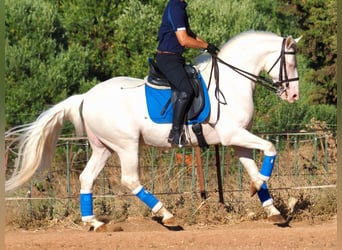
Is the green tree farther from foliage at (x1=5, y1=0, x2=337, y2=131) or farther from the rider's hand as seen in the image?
the rider's hand

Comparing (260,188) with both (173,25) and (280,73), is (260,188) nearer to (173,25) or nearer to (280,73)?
(280,73)

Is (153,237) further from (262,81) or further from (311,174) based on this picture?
(311,174)

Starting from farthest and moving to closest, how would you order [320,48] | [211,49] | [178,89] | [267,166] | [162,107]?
1. [320,48]
2. [211,49]
3. [162,107]
4. [178,89]
5. [267,166]

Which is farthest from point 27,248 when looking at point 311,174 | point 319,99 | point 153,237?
point 319,99

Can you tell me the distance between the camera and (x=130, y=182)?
10695mm

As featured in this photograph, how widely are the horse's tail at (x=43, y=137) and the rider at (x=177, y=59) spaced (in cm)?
133

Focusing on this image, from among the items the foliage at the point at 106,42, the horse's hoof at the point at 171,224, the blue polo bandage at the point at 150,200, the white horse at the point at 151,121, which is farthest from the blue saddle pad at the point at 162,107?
the foliage at the point at 106,42

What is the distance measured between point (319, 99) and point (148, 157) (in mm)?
9574

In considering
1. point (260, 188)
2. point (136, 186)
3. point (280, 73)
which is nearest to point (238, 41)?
point (280, 73)

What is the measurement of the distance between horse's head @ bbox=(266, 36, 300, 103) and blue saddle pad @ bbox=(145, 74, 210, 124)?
3.13ft

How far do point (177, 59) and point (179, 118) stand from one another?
0.74 meters

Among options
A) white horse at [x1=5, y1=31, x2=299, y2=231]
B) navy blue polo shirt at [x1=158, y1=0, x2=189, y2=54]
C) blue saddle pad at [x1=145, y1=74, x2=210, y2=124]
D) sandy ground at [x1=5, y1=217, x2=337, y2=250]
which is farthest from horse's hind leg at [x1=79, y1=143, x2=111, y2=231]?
navy blue polo shirt at [x1=158, y1=0, x2=189, y2=54]

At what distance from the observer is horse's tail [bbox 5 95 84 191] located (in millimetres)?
11000

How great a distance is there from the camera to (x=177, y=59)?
1059 centimetres
